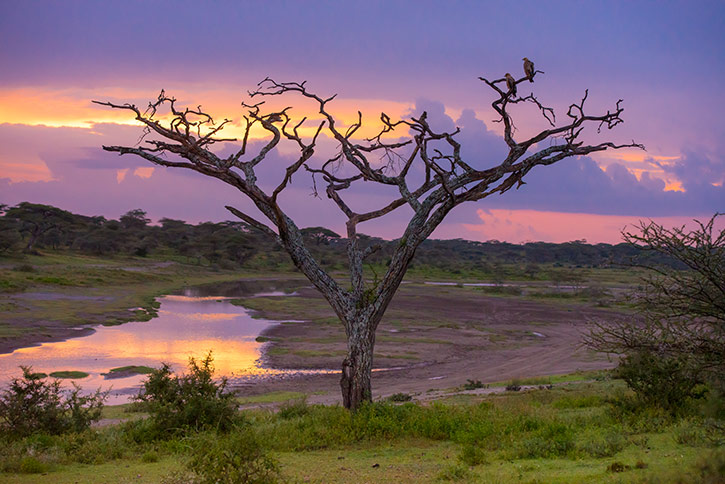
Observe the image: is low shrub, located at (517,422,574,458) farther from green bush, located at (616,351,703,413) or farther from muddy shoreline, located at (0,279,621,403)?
muddy shoreline, located at (0,279,621,403)

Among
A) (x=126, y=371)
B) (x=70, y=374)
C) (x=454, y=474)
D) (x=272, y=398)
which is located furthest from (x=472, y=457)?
(x=126, y=371)

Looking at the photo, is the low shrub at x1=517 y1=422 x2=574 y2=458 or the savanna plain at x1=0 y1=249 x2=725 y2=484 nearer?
the savanna plain at x1=0 y1=249 x2=725 y2=484

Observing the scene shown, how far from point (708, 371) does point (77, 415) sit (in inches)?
365

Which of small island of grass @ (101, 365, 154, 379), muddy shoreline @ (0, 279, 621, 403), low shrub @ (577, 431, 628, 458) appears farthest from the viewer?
muddy shoreline @ (0, 279, 621, 403)

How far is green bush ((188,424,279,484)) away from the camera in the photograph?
5746mm

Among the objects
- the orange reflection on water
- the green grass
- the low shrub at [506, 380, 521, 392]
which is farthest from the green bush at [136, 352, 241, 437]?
the orange reflection on water

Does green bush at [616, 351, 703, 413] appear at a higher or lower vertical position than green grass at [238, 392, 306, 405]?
higher

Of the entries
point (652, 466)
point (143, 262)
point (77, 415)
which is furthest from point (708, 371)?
point (143, 262)

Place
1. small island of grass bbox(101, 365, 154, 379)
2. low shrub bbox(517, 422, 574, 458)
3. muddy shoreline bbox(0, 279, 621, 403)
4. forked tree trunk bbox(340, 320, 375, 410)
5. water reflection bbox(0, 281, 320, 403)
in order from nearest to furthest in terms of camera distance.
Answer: low shrub bbox(517, 422, 574, 458) → forked tree trunk bbox(340, 320, 375, 410) → small island of grass bbox(101, 365, 154, 379) → water reflection bbox(0, 281, 320, 403) → muddy shoreline bbox(0, 279, 621, 403)

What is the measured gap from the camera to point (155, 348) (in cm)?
2633

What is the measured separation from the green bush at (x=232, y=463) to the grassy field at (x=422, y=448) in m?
0.21

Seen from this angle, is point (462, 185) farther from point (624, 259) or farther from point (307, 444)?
point (307, 444)

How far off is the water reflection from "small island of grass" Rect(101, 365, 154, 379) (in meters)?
0.29

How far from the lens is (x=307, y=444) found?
9.27 m
